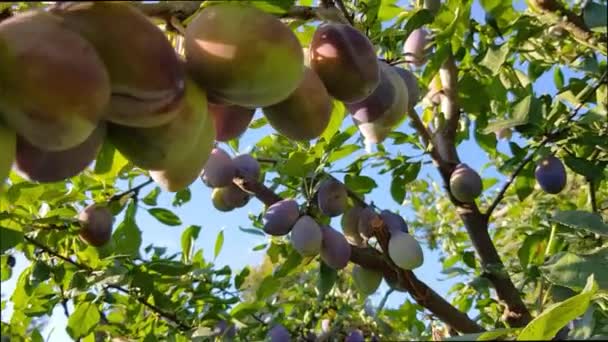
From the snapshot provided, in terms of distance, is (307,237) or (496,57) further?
(496,57)

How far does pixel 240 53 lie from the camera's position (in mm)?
572

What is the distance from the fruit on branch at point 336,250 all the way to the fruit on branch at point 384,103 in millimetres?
614

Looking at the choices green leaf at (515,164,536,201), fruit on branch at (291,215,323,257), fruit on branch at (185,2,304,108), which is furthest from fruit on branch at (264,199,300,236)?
fruit on branch at (185,2,304,108)

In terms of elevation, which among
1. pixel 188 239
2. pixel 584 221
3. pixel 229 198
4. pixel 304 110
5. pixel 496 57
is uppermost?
pixel 304 110

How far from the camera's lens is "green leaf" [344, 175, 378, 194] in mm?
1785

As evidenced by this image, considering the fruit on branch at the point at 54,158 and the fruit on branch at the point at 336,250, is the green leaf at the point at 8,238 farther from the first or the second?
the fruit on branch at the point at 336,250

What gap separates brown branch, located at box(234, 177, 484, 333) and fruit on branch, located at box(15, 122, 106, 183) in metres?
1.02

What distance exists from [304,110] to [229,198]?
3.77 feet

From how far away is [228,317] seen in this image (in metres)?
1.95

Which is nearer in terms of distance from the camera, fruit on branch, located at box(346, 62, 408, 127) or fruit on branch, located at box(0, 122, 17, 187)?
fruit on branch, located at box(0, 122, 17, 187)

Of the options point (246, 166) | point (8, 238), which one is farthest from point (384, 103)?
point (246, 166)

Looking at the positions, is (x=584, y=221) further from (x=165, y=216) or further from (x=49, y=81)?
(x=165, y=216)

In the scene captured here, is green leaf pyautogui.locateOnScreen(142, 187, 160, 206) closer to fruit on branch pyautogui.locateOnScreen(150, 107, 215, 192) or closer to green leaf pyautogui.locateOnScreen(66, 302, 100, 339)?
green leaf pyautogui.locateOnScreen(66, 302, 100, 339)

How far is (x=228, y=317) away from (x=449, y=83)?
36.5 inches
